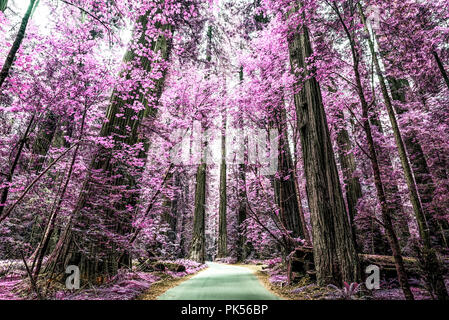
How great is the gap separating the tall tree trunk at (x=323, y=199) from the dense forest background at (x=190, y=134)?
0.07 feet

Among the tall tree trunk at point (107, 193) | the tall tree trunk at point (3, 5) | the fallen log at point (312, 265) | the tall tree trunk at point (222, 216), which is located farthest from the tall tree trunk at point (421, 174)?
the tall tree trunk at point (3, 5)

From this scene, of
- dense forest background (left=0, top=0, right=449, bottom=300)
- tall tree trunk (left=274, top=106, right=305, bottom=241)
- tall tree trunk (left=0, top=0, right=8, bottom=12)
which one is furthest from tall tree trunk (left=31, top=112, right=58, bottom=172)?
tall tree trunk (left=274, top=106, right=305, bottom=241)

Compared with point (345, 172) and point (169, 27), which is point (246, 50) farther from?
point (345, 172)

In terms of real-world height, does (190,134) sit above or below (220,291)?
above

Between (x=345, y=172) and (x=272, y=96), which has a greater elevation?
(x=272, y=96)

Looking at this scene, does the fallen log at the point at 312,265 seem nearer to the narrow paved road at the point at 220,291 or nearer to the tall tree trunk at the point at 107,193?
the narrow paved road at the point at 220,291

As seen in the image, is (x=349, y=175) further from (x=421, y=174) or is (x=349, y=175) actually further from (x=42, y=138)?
(x=42, y=138)

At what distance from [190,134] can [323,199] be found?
15.9 ft

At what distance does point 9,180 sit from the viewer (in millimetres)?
3076

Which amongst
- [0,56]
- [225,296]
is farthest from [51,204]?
[225,296]

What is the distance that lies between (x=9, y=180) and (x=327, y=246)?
507 cm

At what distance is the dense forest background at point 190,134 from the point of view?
132 inches

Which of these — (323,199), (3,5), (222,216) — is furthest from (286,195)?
(3,5)

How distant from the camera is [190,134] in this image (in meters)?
7.17
